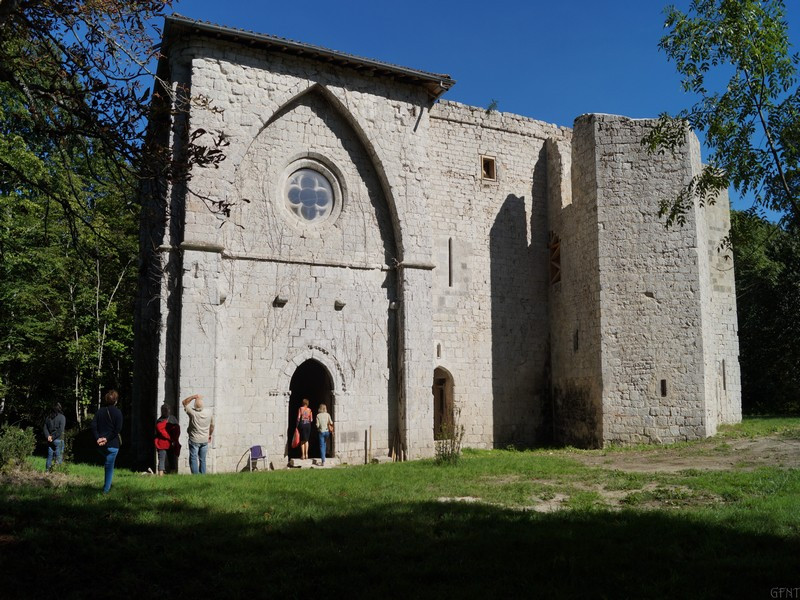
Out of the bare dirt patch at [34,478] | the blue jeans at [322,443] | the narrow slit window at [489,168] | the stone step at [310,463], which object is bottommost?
the stone step at [310,463]

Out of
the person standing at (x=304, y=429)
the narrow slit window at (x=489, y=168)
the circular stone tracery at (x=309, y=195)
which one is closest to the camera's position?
the person standing at (x=304, y=429)

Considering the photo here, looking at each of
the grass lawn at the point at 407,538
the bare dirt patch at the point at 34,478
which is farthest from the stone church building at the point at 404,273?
the grass lawn at the point at 407,538

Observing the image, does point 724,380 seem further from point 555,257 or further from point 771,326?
point 771,326

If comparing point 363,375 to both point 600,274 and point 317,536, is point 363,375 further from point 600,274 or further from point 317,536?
point 317,536

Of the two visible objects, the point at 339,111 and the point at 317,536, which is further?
the point at 339,111

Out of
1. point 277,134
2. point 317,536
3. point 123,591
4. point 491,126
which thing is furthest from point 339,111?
point 123,591

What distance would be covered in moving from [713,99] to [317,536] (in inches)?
255

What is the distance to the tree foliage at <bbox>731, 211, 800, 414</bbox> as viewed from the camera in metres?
27.7

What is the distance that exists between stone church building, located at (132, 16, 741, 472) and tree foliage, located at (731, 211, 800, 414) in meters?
11.6

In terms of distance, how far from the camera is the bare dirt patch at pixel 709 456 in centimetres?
1134

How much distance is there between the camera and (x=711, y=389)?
16.2 meters

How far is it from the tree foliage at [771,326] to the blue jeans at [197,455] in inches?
927

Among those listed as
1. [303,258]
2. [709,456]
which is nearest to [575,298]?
[709,456]

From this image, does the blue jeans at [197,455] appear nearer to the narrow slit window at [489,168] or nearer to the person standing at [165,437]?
the person standing at [165,437]
